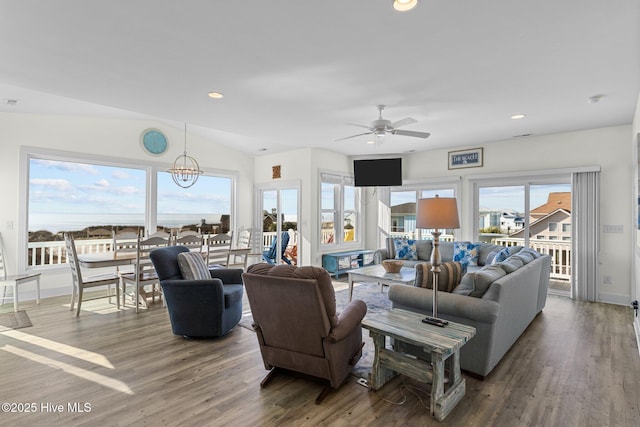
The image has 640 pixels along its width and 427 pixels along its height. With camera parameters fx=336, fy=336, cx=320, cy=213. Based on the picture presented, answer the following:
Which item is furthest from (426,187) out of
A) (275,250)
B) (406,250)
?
(275,250)

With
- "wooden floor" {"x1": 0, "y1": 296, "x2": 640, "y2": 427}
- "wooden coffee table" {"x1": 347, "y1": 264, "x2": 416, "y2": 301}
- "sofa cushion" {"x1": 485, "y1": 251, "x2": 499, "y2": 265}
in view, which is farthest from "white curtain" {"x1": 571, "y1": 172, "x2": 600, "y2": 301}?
"wooden coffee table" {"x1": 347, "y1": 264, "x2": 416, "y2": 301}

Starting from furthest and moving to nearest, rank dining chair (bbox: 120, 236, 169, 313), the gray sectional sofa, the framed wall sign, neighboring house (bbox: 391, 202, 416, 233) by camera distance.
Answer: neighboring house (bbox: 391, 202, 416, 233) → the framed wall sign → dining chair (bbox: 120, 236, 169, 313) → the gray sectional sofa

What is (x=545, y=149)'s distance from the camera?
18.1 feet

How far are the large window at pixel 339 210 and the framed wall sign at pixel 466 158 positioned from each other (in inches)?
86.0

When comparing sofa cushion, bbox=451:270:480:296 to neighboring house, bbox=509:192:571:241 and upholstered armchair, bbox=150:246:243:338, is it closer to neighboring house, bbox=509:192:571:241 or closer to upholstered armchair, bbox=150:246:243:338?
upholstered armchair, bbox=150:246:243:338

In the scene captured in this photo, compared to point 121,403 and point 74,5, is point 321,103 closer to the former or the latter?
point 74,5

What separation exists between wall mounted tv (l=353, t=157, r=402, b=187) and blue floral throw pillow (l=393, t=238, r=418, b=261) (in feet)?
4.12

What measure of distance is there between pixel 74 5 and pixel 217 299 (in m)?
2.59

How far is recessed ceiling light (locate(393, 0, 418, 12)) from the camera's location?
206cm

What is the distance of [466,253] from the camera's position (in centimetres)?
562

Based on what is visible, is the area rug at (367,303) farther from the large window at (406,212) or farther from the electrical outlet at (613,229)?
the electrical outlet at (613,229)

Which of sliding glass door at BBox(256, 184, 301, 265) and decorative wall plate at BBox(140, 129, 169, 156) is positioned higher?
decorative wall plate at BBox(140, 129, 169, 156)

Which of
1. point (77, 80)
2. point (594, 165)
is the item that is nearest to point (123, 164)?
point (77, 80)

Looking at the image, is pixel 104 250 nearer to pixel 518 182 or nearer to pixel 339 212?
pixel 339 212
